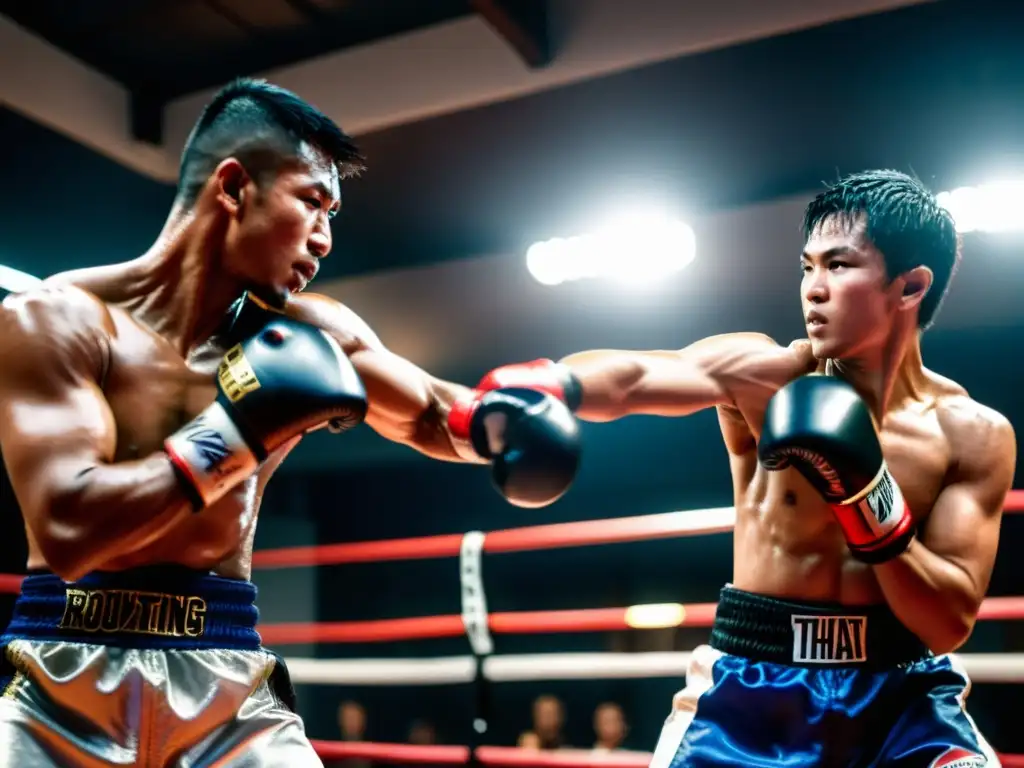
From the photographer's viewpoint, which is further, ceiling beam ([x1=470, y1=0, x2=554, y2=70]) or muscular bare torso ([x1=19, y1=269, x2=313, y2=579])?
ceiling beam ([x1=470, y1=0, x2=554, y2=70])

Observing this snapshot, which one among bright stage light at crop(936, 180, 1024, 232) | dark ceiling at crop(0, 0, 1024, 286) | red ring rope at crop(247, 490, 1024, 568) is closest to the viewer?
red ring rope at crop(247, 490, 1024, 568)

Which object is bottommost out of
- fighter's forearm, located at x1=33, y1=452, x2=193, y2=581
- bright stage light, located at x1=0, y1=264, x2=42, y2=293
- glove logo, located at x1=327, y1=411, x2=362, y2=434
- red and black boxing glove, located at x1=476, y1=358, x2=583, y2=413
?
fighter's forearm, located at x1=33, y1=452, x2=193, y2=581

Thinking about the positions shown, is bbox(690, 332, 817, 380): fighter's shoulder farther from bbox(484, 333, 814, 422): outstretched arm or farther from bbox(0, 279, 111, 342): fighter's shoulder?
bbox(0, 279, 111, 342): fighter's shoulder

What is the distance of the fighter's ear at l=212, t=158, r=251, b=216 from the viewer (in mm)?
1574

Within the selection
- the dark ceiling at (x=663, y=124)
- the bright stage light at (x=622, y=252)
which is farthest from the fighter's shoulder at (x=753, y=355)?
the bright stage light at (x=622, y=252)

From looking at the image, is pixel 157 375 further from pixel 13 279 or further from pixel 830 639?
pixel 13 279

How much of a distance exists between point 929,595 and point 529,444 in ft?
2.22

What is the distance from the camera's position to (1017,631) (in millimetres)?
4461

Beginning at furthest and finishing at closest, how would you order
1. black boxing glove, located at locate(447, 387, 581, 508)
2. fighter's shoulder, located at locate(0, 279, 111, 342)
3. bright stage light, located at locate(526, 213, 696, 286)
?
bright stage light, located at locate(526, 213, 696, 286) → black boxing glove, located at locate(447, 387, 581, 508) → fighter's shoulder, located at locate(0, 279, 111, 342)

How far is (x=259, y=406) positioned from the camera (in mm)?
1365

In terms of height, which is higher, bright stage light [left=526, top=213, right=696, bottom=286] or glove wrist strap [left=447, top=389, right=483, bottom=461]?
bright stage light [left=526, top=213, right=696, bottom=286]

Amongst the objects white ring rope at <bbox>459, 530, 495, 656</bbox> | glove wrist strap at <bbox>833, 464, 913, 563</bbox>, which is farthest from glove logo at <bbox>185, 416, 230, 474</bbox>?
white ring rope at <bbox>459, 530, 495, 656</bbox>

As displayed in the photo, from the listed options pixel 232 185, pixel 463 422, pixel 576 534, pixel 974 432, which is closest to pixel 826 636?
pixel 974 432

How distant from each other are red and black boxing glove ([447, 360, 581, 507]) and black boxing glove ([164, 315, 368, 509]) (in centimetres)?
22
